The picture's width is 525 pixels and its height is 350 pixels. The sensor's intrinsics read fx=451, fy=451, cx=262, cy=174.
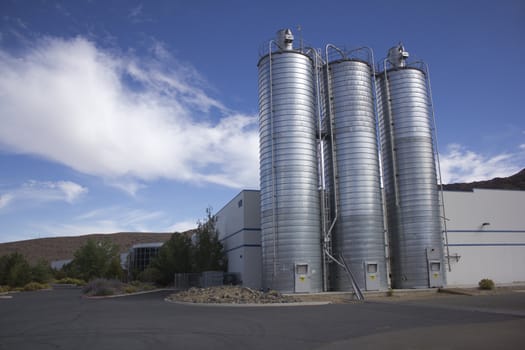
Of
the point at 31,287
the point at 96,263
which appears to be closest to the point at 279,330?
the point at 31,287

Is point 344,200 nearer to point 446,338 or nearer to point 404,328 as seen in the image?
point 404,328

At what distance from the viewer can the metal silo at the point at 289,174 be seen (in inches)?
1128

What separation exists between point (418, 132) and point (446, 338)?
24.9 meters

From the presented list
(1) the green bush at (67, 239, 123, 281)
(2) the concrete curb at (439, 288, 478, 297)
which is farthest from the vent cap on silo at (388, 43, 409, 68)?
(1) the green bush at (67, 239, 123, 281)

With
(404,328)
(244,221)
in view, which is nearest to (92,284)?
(244,221)

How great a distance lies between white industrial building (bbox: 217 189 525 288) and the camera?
1436 inches

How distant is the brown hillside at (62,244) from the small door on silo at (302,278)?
118 meters

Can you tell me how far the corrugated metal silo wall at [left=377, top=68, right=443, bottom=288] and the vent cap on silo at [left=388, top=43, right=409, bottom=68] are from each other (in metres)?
1.19

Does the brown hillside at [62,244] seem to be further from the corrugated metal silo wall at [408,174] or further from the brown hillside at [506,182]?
the corrugated metal silo wall at [408,174]

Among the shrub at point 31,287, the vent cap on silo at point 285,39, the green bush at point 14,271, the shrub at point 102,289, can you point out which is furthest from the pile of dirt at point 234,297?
the green bush at point 14,271

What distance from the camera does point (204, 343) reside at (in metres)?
11.6

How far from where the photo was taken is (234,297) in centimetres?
2575

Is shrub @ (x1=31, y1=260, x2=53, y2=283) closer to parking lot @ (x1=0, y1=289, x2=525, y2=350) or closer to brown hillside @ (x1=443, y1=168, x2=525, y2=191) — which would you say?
parking lot @ (x1=0, y1=289, x2=525, y2=350)

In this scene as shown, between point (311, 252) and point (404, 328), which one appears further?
point (311, 252)
